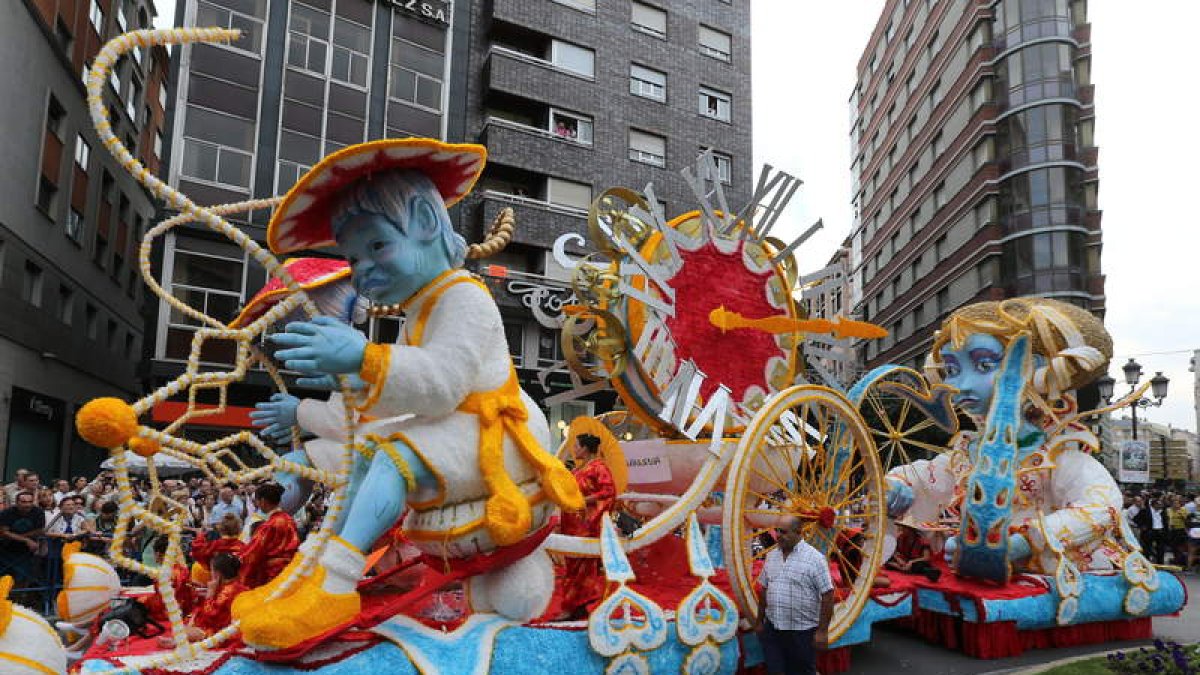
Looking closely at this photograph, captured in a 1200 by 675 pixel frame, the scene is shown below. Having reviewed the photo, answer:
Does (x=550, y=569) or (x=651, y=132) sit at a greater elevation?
(x=651, y=132)

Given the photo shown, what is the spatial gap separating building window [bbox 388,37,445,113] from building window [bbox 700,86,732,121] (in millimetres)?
6937

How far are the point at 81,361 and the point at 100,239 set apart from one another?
338 centimetres

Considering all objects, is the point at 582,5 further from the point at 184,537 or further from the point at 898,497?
the point at 898,497

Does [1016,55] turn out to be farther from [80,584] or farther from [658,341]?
[80,584]

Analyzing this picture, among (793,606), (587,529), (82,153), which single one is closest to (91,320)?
(82,153)

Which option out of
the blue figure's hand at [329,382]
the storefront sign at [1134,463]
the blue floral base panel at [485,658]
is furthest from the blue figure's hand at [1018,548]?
the storefront sign at [1134,463]

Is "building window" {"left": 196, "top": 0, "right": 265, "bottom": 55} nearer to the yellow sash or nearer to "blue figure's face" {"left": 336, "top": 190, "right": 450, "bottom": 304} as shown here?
"blue figure's face" {"left": 336, "top": 190, "right": 450, "bottom": 304}

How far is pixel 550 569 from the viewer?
335 centimetres

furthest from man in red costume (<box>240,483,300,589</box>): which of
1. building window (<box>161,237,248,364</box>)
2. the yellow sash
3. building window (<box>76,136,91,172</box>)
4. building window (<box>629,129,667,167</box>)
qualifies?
building window (<box>76,136,91,172</box>)

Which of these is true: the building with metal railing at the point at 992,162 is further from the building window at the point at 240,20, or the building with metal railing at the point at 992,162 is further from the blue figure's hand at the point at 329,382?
the blue figure's hand at the point at 329,382

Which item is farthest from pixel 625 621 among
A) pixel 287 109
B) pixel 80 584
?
pixel 287 109

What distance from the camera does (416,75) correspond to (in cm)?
1889

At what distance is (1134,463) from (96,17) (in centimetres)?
2386

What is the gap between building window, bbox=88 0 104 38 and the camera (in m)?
18.2
